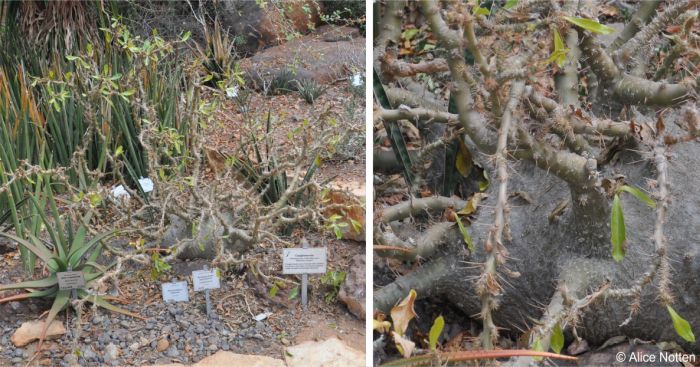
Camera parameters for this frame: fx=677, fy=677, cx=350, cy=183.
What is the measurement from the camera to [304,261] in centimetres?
140

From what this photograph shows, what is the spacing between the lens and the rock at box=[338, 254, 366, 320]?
141 centimetres

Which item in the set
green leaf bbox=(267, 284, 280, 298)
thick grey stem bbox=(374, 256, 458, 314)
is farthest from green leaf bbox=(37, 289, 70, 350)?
thick grey stem bbox=(374, 256, 458, 314)

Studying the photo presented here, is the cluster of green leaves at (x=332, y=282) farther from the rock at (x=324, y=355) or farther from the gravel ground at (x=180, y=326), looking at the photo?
the rock at (x=324, y=355)

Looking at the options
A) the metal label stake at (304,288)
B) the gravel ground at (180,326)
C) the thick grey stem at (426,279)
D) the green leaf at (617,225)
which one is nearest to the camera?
the green leaf at (617,225)

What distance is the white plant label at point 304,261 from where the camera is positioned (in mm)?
1386

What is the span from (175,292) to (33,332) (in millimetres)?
285

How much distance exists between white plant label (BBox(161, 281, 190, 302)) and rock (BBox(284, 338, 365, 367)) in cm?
28

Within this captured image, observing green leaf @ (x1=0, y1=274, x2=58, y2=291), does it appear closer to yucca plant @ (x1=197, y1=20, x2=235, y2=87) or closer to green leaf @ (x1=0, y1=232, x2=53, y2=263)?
green leaf @ (x1=0, y1=232, x2=53, y2=263)

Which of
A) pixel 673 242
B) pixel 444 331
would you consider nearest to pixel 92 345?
pixel 444 331

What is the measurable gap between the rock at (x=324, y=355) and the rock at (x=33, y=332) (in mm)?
470

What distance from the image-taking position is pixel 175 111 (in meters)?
1.99

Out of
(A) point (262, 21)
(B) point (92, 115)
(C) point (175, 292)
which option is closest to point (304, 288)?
(C) point (175, 292)

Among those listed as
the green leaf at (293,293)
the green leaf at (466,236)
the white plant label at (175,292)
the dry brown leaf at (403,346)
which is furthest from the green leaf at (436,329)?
the white plant label at (175,292)

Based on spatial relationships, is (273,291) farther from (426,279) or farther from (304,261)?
(426,279)
